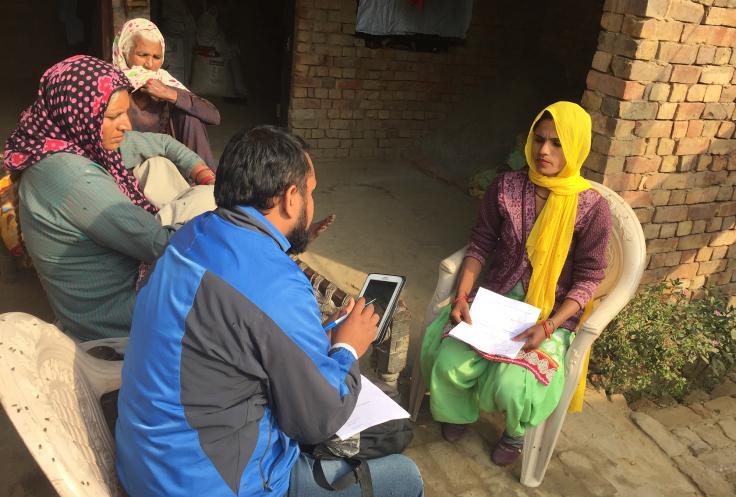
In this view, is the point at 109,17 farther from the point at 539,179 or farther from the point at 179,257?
the point at 179,257

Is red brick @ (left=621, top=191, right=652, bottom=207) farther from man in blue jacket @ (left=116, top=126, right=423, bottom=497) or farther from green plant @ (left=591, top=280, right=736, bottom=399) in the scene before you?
man in blue jacket @ (left=116, top=126, right=423, bottom=497)

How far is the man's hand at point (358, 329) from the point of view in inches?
69.9

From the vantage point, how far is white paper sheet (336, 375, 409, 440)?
68.3 inches

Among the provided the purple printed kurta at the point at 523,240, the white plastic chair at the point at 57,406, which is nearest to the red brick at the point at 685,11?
the purple printed kurta at the point at 523,240

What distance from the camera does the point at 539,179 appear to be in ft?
8.91

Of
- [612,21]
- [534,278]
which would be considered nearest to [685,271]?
[612,21]

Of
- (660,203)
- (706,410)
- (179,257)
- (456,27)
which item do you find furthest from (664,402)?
(456,27)

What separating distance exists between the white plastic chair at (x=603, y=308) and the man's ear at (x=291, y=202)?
4.80ft

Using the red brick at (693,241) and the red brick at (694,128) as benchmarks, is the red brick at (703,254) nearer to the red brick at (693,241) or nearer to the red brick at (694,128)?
the red brick at (693,241)

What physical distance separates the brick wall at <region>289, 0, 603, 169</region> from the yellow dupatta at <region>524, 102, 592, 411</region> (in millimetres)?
4019

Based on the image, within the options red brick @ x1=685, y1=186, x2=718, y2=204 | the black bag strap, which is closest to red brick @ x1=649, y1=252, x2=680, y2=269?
red brick @ x1=685, y1=186, x2=718, y2=204

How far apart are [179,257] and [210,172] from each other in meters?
1.85

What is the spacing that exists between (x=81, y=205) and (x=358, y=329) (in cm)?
106

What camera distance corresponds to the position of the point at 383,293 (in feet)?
7.64
